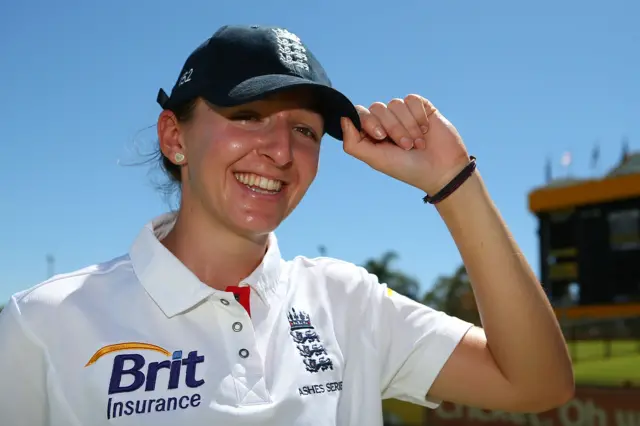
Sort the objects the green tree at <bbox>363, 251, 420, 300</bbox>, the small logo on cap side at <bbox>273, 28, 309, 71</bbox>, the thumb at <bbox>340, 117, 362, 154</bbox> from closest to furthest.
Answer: the small logo on cap side at <bbox>273, 28, 309, 71</bbox> < the thumb at <bbox>340, 117, 362, 154</bbox> < the green tree at <bbox>363, 251, 420, 300</bbox>

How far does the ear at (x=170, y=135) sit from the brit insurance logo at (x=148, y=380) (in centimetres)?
58

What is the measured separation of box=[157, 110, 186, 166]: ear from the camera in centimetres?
201

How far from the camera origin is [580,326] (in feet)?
51.7

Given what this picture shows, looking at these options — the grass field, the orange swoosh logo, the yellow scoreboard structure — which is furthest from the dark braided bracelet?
the yellow scoreboard structure

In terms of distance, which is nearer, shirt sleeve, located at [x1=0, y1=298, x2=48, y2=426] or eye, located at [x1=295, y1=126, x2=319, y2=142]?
shirt sleeve, located at [x1=0, y1=298, x2=48, y2=426]

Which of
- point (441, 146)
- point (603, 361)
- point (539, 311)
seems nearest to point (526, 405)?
point (539, 311)

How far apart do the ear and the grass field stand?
6.91 meters

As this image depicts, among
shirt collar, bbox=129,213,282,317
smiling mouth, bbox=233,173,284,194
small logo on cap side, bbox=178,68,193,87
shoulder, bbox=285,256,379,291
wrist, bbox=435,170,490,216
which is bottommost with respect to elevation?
shirt collar, bbox=129,213,282,317

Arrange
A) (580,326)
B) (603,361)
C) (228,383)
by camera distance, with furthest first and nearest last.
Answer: (580,326), (603,361), (228,383)

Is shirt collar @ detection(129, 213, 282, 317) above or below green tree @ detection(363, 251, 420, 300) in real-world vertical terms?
below

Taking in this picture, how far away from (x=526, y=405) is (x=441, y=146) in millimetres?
773

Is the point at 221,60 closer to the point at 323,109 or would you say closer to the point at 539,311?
the point at 323,109

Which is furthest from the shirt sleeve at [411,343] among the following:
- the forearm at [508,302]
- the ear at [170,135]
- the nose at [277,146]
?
the ear at [170,135]

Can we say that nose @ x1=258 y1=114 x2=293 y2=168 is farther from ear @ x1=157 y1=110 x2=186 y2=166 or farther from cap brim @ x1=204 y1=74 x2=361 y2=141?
ear @ x1=157 y1=110 x2=186 y2=166
